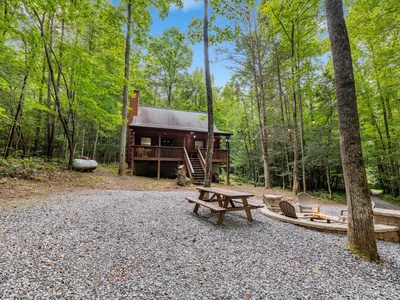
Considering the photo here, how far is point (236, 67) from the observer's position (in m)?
13.2

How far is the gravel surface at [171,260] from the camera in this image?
2094mm

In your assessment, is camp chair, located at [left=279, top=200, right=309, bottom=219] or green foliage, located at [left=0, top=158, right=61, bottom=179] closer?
camp chair, located at [left=279, top=200, right=309, bottom=219]

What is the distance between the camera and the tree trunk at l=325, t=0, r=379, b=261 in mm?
3105

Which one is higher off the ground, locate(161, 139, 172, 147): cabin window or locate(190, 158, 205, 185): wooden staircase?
locate(161, 139, 172, 147): cabin window

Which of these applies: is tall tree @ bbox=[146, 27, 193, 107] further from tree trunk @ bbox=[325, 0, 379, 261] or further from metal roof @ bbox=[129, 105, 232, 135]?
tree trunk @ bbox=[325, 0, 379, 261]

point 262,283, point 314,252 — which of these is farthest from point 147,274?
point 314,252

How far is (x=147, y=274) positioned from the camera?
7.67 feet

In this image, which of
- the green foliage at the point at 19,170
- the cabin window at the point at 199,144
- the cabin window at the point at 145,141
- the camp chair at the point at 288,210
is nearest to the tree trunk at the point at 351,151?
the camp chair at the point at 288,210

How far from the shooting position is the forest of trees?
7590mm

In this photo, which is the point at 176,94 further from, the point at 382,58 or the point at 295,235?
the point at 295,235

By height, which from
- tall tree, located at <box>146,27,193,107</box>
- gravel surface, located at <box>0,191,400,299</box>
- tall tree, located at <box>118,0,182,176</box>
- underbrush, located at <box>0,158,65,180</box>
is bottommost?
gravel surface, located at <box>0,191,400,299</box>

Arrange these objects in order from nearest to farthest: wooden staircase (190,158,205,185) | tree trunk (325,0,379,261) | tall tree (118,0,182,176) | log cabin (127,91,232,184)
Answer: tree trunk (325,0,379,261)
tall tree (118,0,182,176)
wooden staircase (190,158,205,185)
log cabin (127,91,232,184)

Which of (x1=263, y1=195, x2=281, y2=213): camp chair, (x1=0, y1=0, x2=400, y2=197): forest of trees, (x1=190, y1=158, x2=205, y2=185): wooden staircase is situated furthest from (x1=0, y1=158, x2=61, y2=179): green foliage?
(x1=263, y1=195, x2=281, y2=213): camp chair

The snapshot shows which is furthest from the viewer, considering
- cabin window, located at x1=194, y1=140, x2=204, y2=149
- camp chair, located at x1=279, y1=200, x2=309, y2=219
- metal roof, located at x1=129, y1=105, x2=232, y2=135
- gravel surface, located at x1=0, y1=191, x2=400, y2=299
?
cabin window, located at x1=194, y1=140, x2=204, y2=149
